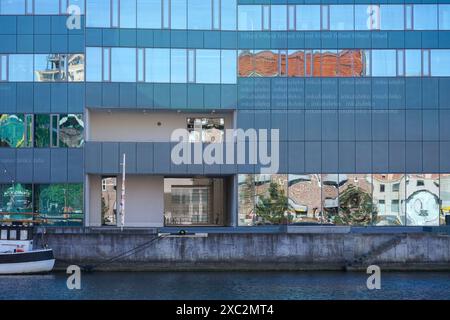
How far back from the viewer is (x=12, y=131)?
159 feet

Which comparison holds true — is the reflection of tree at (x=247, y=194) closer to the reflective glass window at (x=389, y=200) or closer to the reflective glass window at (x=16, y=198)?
the reflective glass window at (x=389, y=200)

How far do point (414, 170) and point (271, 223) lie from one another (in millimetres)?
10362

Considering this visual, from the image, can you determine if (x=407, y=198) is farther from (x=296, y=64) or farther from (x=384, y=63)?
(x=296, y=64)

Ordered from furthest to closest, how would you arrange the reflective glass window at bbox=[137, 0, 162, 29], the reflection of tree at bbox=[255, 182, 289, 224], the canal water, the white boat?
the reflection of tree at bbox=[255, 182, 289, 224] < the reflective glass window at bbox=[137, 0, 162, 29] < the white boat < the canal water

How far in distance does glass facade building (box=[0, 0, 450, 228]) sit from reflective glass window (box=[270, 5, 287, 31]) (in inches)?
3.1

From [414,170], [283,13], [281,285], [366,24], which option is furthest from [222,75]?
[281,285]

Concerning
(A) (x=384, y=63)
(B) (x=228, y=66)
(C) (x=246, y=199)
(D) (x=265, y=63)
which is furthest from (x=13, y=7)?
(A) (x=384, y=63)

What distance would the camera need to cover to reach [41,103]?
1912 inches

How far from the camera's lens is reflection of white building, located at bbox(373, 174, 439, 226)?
49.8 metres

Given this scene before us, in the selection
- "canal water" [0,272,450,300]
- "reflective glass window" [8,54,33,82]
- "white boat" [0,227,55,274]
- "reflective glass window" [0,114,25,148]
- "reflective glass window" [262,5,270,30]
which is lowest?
"canal water" [0,272,450,300]

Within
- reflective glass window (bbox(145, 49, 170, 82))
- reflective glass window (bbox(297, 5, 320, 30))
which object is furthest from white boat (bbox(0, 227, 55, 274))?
reflective glass window (bbox(297, 5, 320, 30))

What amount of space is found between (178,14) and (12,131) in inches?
533

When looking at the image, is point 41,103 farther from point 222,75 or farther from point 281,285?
point 281,285

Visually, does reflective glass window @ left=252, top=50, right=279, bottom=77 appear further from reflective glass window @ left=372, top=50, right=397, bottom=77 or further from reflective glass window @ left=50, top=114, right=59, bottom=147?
reflective glass window @ left=50, top=114, right=59, bottom=147
